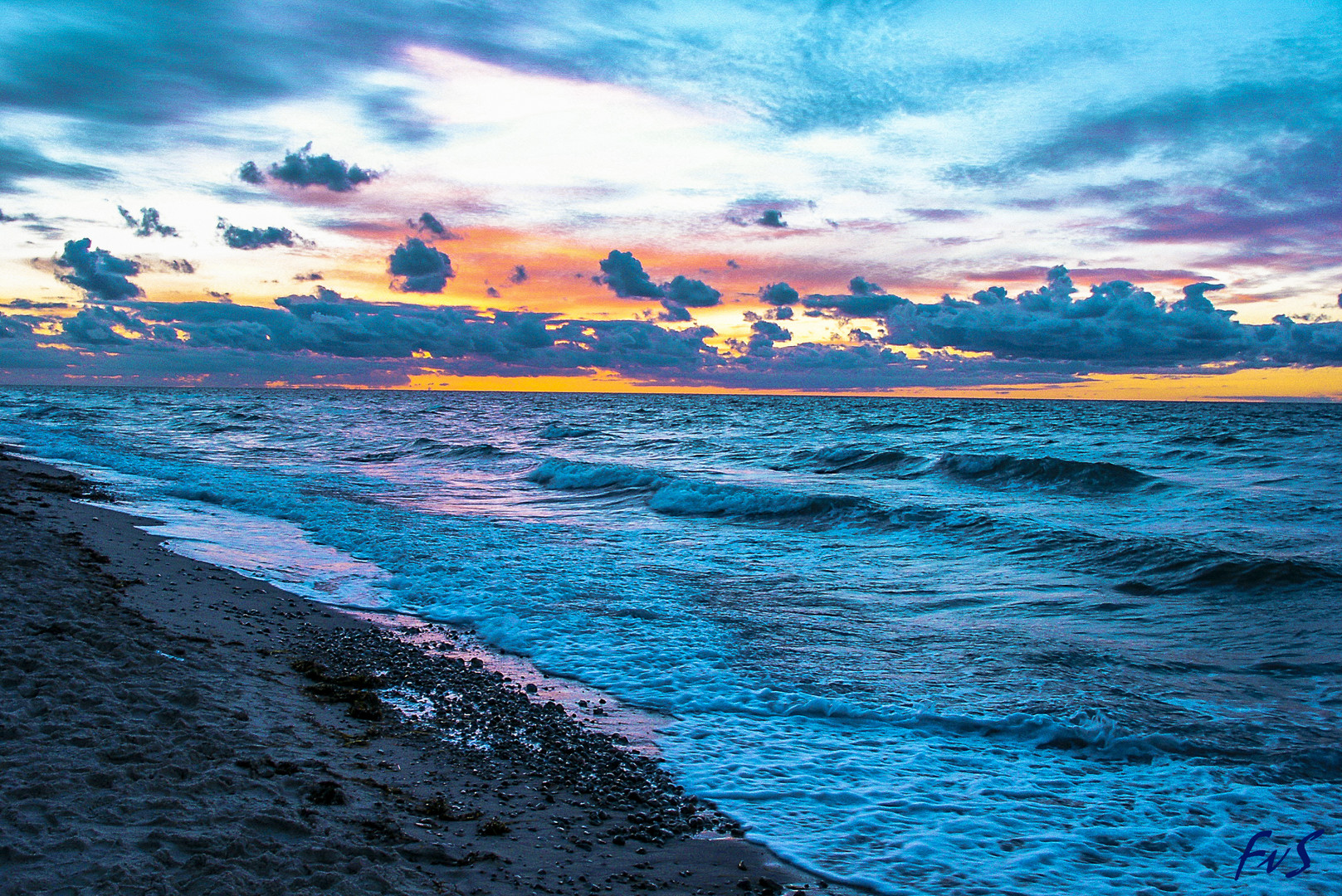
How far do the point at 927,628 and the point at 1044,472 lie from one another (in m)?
17.5

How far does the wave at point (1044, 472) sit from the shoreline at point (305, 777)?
2002 cm

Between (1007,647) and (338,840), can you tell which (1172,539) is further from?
(338,840)

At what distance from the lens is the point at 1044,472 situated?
78.5ft

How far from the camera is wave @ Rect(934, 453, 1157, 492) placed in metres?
21.8

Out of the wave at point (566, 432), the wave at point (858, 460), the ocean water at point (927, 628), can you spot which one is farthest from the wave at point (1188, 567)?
the wave at point (566, 432)

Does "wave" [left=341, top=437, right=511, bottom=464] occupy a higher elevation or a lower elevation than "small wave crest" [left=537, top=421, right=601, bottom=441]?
lower

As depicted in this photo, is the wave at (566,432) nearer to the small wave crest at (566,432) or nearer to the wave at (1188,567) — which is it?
the small wave crest at (566,432)

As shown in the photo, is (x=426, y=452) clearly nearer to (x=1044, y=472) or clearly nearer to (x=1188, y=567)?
(x=1044, y=472)

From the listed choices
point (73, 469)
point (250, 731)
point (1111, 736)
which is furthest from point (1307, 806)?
point (73, 469)

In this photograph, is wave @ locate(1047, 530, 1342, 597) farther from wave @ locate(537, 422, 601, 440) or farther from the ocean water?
wave @ locate(537, 422, 601, 440)

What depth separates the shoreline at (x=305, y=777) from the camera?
3.45 metres

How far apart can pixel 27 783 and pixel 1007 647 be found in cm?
796
